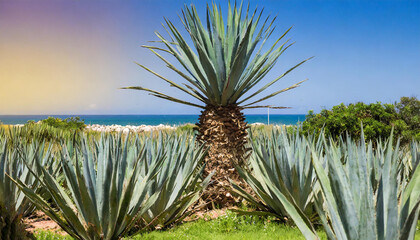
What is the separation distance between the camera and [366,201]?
1883 millimetres

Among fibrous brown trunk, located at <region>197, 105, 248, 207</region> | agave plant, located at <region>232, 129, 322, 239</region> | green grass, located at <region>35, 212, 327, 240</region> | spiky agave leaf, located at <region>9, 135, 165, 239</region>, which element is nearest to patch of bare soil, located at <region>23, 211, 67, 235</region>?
green grass, located at <region>35, 212, 327, 240</region>

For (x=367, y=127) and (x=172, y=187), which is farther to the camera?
(x=367, y=127)

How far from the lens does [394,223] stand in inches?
74.0

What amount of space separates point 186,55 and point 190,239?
8.53ft

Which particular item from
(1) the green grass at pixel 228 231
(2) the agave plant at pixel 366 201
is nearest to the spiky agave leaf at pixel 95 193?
(1) the green grass at pixel 228 231

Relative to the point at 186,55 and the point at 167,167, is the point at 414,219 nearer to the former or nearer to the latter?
the point at 167,167

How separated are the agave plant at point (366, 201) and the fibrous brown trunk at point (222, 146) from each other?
264 cm

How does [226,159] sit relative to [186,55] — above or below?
below

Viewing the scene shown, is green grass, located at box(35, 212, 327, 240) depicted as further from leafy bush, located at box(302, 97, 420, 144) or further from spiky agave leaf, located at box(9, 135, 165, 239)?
leafy bush, located at box(302, 97, 420, 144)

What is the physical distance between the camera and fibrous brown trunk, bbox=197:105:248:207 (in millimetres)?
4785

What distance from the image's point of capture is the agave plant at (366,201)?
1877mm

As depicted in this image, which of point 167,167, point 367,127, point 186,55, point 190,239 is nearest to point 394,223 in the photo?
point 190,239

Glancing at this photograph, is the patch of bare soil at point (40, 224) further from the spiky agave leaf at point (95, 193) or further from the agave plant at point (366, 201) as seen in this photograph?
the agave plant at point (366, 201)

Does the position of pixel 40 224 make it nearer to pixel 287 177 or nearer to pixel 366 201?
pixel 287 177
